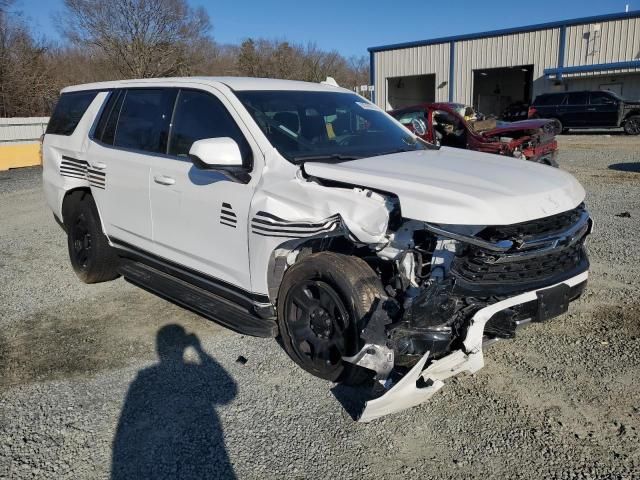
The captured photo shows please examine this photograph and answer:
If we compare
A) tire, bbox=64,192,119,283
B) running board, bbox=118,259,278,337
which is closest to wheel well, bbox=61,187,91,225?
tire, bbox=64,192,119,283

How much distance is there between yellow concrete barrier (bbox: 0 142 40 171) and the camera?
1670 cm

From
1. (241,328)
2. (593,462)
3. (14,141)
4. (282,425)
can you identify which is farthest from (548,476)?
(14,141)

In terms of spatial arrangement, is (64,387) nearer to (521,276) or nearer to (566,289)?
(521,276)

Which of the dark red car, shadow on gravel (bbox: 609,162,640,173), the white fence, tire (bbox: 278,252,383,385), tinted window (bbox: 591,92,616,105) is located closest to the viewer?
tire (bbox: 278,252,383,385)

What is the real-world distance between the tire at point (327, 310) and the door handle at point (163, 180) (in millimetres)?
1228

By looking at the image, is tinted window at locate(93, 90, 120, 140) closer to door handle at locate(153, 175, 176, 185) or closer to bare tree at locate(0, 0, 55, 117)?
door handle at locate(153, 175, 176, 185)

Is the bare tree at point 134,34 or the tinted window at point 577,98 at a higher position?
the bare tree at point 134,34

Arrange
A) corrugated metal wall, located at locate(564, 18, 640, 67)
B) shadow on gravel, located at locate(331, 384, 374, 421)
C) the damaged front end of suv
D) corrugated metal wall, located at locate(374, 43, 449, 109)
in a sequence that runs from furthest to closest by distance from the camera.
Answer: corrugated metal wall, located at locate(374, 43, 449, 109), corrugated metal wall, located at locate(564, 18, 640, 67), shadow on gravel, located at locate(331, 384, 374, 421), the damaged front end of suv

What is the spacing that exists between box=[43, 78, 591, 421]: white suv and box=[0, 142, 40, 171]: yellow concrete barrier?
1430 centimetres

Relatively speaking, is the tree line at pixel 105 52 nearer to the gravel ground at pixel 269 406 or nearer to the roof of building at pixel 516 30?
the roof of building at pixel 516 30

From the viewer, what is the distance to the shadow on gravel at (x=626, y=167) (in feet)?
40.9

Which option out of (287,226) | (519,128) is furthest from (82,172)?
(519,128)

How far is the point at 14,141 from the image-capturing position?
18.8 metres

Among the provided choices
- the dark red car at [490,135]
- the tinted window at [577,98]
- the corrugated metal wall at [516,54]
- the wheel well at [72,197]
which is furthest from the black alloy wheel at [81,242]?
the corrugated metal wall at [516,54]
